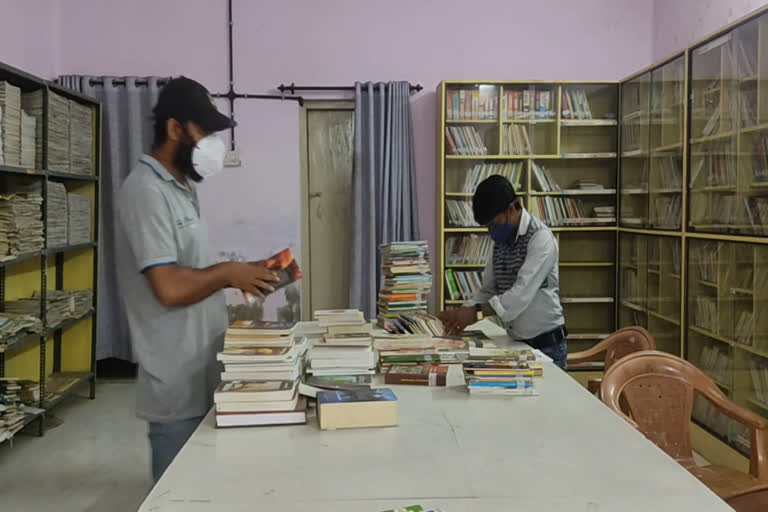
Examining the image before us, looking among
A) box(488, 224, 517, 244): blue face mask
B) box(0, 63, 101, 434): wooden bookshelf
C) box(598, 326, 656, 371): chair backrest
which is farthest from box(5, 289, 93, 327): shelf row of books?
box(598, 326, 656, 371): chair backrest

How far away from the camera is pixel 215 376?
1944 millimetres

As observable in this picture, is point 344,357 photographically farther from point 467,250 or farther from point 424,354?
point 467,250

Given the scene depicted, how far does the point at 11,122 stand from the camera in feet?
11.8

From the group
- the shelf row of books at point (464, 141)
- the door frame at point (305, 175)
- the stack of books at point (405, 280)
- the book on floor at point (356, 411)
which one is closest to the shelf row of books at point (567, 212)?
the shelf row of books at point (464, 141)

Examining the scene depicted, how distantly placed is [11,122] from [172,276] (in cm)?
250

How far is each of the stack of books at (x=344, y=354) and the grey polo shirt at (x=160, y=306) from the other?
1.47 feet

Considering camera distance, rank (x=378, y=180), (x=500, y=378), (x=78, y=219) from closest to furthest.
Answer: (x=500, y=378), (x=78, y=219), (x=378, y=180)

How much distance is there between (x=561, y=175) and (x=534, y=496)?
4.20m

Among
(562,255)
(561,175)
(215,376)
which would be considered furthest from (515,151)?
(215,376)

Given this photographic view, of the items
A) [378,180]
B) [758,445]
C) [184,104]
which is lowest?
[758,445]

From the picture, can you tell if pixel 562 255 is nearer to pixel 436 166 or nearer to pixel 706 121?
pixel 436 166

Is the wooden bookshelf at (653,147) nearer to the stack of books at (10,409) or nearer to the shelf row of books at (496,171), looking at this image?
the shelf row of books at (496,171)

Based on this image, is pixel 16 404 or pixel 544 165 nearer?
pixel 16 404

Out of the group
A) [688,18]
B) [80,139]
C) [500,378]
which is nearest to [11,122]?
[80,139]
